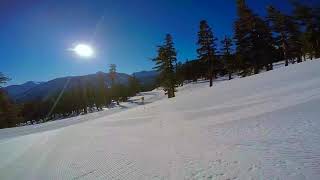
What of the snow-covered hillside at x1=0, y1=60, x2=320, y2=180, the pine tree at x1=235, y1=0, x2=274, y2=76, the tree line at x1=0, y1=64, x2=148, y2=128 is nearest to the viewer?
the snow-covered hillside at x1=0, y1=60, x2=320, y2=180

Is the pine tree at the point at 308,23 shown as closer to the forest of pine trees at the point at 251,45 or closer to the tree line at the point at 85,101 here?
the forest of pine trees at the point at 251,45

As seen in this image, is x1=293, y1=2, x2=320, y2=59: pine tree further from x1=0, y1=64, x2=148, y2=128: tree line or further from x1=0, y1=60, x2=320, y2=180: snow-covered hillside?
x1=0, y1=64, x2=148, y2=128: tree line

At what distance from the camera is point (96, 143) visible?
1420 centimetres

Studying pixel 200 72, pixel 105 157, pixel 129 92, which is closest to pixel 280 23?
pixel 105 157

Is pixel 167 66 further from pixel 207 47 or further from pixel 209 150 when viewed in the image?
pixel 209 150

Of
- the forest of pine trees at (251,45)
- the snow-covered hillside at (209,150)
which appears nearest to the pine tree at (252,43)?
the forest of pine trees at (251,45)

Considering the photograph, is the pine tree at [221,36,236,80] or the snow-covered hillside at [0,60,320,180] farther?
the pine tree at [221,36,236,80]

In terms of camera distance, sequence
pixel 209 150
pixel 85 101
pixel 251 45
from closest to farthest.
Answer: pixel 209 150, pixel 251 45, pixel 85 101

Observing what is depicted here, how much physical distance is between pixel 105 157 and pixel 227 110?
856cm

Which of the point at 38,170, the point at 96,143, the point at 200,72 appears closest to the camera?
the point at 38,170

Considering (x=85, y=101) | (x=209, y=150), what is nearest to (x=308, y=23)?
(x=209, y=150)

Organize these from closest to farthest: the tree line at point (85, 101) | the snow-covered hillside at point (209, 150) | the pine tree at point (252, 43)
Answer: the snow-covered hillside at point (209, 150), the pine tree at point (252, 43), the tree line at point (85, 101)

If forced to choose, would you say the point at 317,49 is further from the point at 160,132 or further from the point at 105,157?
the point at 105,157

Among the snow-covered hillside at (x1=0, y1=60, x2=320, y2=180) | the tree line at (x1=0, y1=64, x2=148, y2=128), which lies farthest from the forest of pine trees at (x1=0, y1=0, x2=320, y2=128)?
the tree line at (x1=0, y1=64, x2=148, y2=128)
